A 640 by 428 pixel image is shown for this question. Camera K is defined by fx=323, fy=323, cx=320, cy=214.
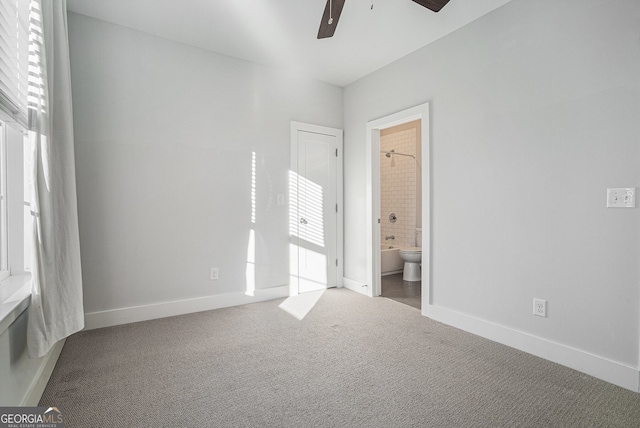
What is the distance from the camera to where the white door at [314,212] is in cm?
395

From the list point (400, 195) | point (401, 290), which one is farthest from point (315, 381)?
point (400, 195)

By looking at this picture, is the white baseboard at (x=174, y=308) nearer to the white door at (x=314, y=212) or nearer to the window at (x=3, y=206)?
the white door at (x=314, y=212)

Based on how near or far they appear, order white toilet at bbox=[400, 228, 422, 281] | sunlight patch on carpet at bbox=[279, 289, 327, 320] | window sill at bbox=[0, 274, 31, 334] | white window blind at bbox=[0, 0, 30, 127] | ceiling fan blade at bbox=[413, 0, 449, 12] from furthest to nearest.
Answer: white toilet at bbox=[400, 228, 422, 281]
sunlight patch on carpet at bbox=[279, 289, 327, 320]
ceiling fan blade at bbox=[413, 0, 449, 12]
white window blind at bbox=[0, 0, 30, 127]
window sill at bbox=[0, 274, 31, 334]

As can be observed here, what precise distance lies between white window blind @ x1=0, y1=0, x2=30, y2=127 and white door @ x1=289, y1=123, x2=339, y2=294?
8.18 ft

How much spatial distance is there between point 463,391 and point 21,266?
2879 mm

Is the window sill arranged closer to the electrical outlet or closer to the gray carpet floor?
the gray carpet floor

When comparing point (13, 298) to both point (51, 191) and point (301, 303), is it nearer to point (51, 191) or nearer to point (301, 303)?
point (51, 191)

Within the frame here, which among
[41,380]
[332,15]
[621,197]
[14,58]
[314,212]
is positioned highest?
[332,15]

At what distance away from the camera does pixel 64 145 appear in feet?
6.31

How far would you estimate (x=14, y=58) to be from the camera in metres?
1.70

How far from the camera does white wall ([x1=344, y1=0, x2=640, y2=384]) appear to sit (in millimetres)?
2033

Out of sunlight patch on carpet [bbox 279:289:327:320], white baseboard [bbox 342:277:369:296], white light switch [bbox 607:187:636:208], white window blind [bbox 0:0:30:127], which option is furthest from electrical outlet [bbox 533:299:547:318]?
white window blind [bbox 0:0:30:127]

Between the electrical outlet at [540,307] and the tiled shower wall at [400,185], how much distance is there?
9.62 feet

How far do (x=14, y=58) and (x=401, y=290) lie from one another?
162 inches
